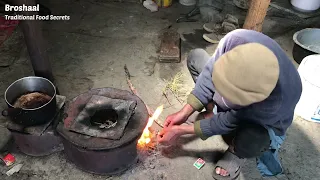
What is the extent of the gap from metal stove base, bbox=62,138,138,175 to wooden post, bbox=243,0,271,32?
2176 millimetres

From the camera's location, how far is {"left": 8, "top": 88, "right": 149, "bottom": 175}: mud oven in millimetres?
2393

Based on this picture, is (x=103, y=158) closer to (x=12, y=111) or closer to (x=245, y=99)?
(x=12, y=111)

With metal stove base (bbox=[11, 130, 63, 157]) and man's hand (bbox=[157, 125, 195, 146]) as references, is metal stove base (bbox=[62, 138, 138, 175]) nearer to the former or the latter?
metal stove base (bbox=[11, 130, 63, 157])

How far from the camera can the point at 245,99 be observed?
1.85m

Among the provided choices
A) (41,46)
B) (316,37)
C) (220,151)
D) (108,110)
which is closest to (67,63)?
(41,46)

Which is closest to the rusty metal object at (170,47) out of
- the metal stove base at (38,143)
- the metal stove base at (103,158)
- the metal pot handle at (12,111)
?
the metal stove base at (103,158)

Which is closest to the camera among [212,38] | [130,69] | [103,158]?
[103,158]

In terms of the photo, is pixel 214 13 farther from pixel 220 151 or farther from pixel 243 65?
pixel 243 65

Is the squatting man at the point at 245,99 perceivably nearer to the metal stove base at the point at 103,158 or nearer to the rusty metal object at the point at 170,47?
the metal stove base at the point at 103,158

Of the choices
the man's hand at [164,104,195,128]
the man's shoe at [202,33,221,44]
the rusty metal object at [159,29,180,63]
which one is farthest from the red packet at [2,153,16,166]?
the man's shoe at [202,33,221,44]

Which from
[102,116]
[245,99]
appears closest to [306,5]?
[245,99]

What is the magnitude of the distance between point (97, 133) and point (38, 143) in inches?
27.2

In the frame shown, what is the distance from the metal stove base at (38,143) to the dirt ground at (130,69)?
0.06 metres

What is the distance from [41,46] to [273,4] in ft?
13.0
